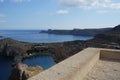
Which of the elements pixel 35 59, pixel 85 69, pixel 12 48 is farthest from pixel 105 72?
pixel 12 48

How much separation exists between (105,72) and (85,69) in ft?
2.17

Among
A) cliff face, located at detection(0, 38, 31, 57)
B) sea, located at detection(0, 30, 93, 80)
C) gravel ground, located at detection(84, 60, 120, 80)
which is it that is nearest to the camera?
gravel ground, located at detection(84, 60, 120, 80)

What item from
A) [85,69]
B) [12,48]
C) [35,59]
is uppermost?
[85,69]

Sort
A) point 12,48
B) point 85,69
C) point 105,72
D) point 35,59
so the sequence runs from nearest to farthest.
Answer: point 85,69 < point 105,72 < point 35,59 < point 12,48

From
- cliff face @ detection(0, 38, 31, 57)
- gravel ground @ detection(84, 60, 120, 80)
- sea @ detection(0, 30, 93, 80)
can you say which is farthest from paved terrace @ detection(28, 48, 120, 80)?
cliff face @ detection(0, 38, 31, 57)

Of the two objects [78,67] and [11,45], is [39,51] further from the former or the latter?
[78,67]

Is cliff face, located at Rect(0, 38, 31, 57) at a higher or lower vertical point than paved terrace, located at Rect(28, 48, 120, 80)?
lower

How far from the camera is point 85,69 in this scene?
3.93 meters

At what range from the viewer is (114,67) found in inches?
191

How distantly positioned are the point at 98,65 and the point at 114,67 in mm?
402

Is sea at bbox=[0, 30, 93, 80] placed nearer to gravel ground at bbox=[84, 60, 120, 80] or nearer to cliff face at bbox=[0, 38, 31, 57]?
cliff face at bbox=[0, 38, 31, 57]

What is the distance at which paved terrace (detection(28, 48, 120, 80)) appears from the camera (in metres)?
2.77

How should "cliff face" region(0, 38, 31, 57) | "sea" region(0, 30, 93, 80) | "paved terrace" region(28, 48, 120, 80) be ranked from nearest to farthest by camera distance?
1. "paved terrace" region(28, 48, 120, 80)
2. "sea" region(0, 30, 93, 80)
3. "cliff face" region(0, 38, 31, 57)

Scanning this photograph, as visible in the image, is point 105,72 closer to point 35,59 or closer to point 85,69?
point 85,69
